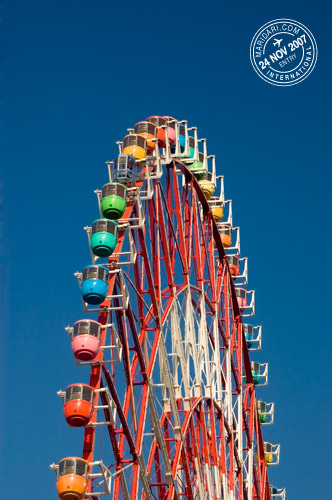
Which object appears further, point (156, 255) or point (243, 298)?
point (243, 298)

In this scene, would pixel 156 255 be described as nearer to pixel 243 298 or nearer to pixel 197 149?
pixel 197 149

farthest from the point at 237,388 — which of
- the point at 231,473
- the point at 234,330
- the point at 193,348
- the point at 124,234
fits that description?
the point at 124,234

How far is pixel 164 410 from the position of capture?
3622 cm

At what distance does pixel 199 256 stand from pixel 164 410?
7230mm

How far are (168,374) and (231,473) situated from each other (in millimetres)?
8883

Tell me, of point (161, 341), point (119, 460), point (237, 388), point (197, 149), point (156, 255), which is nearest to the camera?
point (119, 460)

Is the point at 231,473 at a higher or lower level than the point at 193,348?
lower

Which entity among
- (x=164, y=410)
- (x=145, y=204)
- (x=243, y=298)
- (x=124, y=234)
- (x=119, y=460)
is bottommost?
(x=119, y=460)

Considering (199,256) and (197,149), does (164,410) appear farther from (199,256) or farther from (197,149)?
(197,149)

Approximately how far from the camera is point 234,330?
46.8 m

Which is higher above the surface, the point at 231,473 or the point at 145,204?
the point at 145,204

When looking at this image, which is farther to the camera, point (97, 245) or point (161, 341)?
point (161, 341)

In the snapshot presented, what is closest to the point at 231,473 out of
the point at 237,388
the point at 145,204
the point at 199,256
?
the point at 237,388

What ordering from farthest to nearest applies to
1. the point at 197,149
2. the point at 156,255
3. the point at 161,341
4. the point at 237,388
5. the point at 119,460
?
the point at 237,388, the point at 197,149, the point at 156,255, the point at 161,341, the point at 119,460
